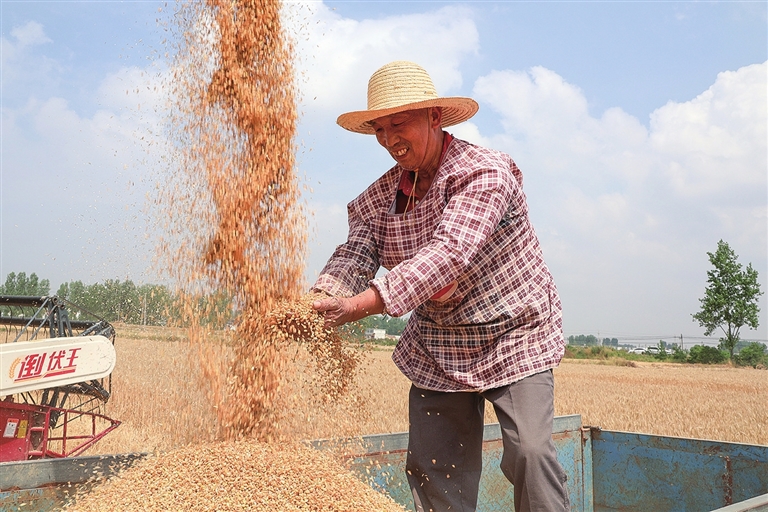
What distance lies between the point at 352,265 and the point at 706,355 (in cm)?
2893

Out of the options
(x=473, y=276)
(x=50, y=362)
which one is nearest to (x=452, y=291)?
(x=473, y=276)

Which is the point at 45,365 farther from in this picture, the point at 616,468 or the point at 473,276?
the point at 616,468

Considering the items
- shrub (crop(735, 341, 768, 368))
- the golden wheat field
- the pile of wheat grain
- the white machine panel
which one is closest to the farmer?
the golden wheat field

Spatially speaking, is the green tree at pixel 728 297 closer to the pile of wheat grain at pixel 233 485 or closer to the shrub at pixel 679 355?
the shrub at pixel 679 355

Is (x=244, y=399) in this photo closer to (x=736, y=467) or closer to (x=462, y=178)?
(x=462, y=178)

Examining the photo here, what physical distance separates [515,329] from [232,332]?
39.2 inches

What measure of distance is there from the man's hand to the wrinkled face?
1.86 ft

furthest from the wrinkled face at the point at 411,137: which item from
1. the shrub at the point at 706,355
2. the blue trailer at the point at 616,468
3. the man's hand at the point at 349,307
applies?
the shrub at the point at 706,355

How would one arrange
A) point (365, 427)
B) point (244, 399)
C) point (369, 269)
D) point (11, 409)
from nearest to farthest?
1. point (244, 399)
2. point (369, 269)
3. point (365, 427)
4. point (11, 409)

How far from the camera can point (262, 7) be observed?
2715 mm

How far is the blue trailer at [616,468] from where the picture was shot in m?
2.71

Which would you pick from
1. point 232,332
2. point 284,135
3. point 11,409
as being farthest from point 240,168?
point 11,409

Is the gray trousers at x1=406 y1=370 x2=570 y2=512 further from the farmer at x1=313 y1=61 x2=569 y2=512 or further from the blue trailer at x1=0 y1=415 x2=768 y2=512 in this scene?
the blue trailer at x1=0 y1=415 x2=768 y2=512

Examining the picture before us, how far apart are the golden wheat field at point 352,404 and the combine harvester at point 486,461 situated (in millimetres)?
159
